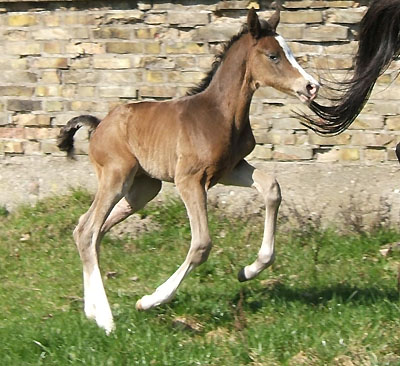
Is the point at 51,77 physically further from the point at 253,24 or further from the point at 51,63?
the point at 253,24

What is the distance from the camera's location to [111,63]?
814cm

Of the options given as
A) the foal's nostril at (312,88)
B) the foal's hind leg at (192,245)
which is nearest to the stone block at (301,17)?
the foal's nostril at (312,88)

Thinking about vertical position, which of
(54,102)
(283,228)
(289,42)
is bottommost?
(283,228)

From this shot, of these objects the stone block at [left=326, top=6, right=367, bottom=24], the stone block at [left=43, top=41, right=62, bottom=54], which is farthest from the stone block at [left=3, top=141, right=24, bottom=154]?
the stone block at [left=326, top=6, right=367, bottom=24]

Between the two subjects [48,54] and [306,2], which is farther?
[48,54]

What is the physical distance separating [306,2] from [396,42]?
1901 mm

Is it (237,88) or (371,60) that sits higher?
(371,60)

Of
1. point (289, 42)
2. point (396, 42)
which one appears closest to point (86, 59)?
point (289, 42)

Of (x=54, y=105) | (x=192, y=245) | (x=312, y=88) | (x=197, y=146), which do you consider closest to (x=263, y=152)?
(x=54, y=105)

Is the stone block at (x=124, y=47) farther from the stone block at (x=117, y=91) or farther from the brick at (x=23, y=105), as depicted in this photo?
the brick at (x=23, y=105)

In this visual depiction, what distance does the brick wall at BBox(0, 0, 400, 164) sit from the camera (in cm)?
778

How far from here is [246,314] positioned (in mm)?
5805

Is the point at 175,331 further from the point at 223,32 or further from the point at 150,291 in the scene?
the point at 223,32

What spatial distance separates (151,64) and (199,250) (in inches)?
115
